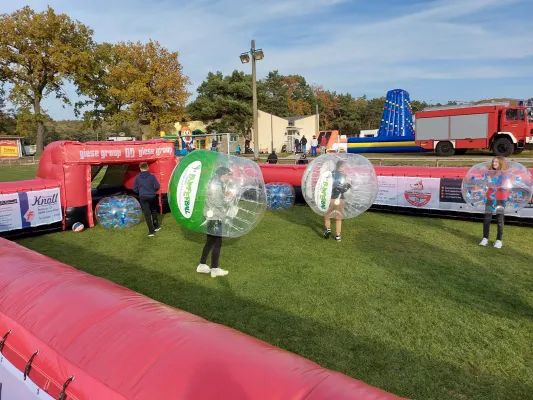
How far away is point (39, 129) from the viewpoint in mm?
37500

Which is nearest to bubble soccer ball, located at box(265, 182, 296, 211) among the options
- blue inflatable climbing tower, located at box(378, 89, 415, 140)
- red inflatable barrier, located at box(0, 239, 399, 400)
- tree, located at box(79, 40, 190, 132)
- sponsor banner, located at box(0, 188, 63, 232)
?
sponsor banner, located at box(0, 188, 63, 232)

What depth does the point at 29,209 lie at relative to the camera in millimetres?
8586

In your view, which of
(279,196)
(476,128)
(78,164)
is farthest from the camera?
(476,128)

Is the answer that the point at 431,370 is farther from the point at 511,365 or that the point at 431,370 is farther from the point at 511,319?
the point at 511,319

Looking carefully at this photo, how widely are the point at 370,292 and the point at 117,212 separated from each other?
20.3 feet

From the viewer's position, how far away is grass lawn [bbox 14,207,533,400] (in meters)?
3.63

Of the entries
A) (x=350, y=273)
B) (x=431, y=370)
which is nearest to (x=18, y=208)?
(x=350, y=273)

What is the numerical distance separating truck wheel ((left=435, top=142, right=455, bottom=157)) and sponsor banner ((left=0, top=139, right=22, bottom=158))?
137 ft

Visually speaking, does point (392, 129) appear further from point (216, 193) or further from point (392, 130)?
point (216, 193)

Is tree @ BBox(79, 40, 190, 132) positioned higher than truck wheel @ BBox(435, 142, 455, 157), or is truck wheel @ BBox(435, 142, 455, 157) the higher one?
tree @ BBox(79, 40, 190, 132)

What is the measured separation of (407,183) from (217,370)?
30.8ft

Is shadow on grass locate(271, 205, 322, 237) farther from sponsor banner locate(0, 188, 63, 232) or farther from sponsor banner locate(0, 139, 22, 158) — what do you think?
sponsor banner locate(0, 139, 22, 158)

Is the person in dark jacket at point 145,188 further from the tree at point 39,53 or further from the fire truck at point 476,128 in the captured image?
the tree at point 39,53

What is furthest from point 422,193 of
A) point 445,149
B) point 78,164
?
point 445,149
